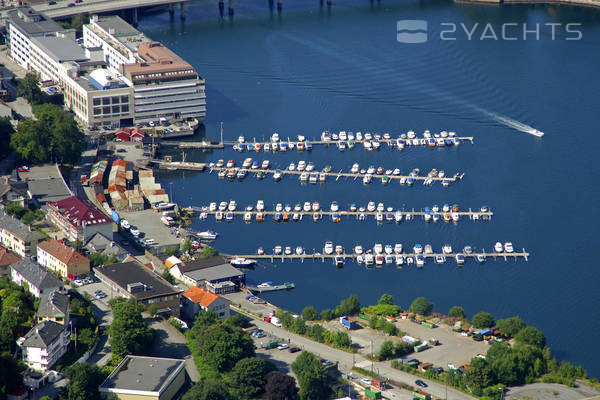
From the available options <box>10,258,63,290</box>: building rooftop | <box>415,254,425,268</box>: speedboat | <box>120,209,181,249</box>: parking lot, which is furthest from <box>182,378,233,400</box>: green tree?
<box>415,254,425,268</box>: speedboat

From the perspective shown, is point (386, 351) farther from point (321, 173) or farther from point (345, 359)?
point (321, 173)

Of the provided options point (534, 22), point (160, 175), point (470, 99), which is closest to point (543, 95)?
point (470, 99)

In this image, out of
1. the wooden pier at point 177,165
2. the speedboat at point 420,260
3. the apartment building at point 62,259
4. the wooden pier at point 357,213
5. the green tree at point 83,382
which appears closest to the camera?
the green tree at point 83,382

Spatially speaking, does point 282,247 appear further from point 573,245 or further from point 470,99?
point 470,99

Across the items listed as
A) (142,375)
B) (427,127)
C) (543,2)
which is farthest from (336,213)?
(543,2)

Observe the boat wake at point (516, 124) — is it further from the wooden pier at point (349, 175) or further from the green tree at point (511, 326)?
the green tree at point (511, 326)

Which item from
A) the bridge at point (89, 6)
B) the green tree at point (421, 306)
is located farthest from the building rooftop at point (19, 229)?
the bridge at point (89, 6)
